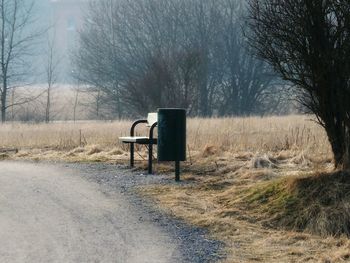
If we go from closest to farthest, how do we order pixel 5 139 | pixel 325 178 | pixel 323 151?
pixel 325 178
pixel 323 151
pixel 5 139

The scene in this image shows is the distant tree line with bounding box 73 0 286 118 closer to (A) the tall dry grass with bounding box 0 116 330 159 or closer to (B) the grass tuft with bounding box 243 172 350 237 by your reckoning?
(A) the tall dry grass with bounding box 0 116 330 159

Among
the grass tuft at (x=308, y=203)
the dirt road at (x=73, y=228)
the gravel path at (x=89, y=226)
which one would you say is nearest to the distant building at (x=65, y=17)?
the gravel path at (x=89, y=226)

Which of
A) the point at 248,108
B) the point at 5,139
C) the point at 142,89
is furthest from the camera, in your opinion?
the point at 248,108

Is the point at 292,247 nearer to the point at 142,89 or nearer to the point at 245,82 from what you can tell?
the point at 142,89

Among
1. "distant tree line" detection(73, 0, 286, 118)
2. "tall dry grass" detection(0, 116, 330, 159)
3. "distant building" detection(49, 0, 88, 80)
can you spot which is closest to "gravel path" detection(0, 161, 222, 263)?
"tall dry grass" detection(0, 116, 330, 159)

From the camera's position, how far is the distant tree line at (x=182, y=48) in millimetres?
49562

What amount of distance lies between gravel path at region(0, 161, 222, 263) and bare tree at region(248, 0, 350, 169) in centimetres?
212

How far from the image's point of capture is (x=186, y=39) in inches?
1992

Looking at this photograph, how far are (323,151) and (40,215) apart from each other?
19.8 feet

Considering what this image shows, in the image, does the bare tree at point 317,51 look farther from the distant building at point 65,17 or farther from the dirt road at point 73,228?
the distant building at point 65,17

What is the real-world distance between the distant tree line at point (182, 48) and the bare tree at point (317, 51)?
127 ft

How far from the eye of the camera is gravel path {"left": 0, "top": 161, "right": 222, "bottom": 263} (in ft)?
17.8

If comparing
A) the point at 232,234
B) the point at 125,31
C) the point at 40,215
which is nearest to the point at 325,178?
the point at 232,234

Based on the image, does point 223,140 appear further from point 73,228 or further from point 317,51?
point 73,228
